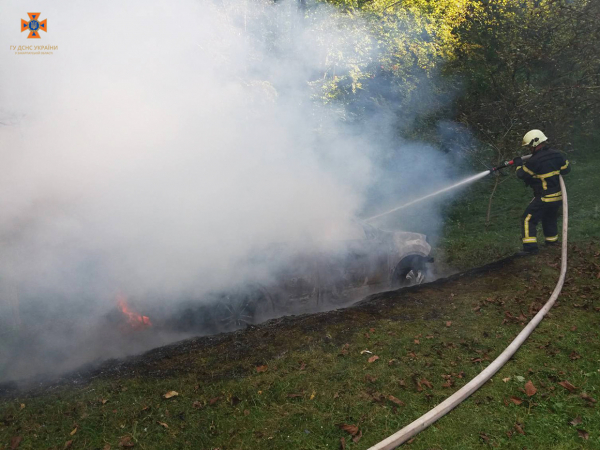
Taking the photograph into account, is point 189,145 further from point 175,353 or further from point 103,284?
point 175,353

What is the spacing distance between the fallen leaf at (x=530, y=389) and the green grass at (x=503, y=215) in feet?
17.8

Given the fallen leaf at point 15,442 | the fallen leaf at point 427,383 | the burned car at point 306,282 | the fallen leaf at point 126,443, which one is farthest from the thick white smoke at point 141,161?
the fallen leaf at point 427,383

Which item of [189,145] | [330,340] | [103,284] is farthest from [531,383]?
[189,145]

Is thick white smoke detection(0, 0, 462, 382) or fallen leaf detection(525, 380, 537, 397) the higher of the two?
thick white smoke detection(0, 0, 462, 382)

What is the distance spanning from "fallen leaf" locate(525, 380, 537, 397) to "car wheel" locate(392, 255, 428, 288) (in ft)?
12.1

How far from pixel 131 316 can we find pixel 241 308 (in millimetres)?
1505

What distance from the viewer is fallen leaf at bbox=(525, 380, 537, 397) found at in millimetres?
4066

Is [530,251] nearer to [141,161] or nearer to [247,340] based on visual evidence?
[247,340]

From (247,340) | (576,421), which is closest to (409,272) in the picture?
(247,340)

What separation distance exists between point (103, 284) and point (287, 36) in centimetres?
675

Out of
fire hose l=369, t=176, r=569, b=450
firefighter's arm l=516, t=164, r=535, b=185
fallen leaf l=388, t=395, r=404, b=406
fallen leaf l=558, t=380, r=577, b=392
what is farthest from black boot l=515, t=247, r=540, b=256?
fallen leaf l=388, t=395, r=404, b=406

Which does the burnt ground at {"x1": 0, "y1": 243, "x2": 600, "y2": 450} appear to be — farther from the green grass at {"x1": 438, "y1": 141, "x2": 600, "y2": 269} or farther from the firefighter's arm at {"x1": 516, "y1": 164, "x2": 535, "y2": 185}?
the green grass at {"x1": 438, "y1": 141, "x2": 600, "y2": 269}

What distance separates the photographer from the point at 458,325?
5.73 m

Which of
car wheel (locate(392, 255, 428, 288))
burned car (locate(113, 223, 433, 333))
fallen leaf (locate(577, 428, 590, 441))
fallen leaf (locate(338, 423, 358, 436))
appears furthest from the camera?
car wheel (locate(392, 255, 428, 288))
